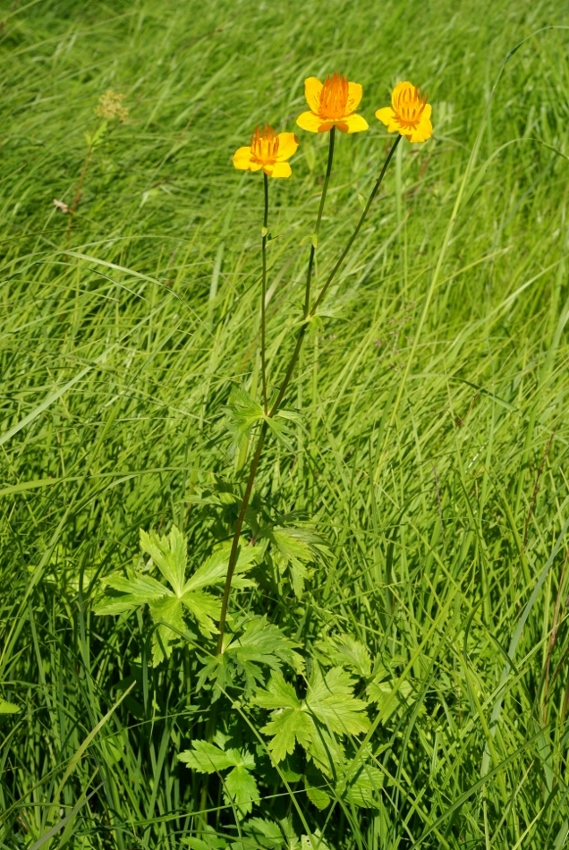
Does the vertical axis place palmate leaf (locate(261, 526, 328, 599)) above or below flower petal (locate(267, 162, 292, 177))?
below

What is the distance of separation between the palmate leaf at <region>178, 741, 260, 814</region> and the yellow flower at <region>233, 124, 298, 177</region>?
39.1 inches

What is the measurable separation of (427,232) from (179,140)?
1.03 m

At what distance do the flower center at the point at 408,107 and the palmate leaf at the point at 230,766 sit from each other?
3.66 feet

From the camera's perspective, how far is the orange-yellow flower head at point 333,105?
4.21 ft

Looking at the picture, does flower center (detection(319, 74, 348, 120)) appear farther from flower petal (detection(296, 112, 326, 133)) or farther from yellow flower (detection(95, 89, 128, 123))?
yellow flower (detection(95, 89, 128, 123))

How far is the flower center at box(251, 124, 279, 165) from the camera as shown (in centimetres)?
131

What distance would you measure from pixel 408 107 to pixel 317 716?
1.04 metres

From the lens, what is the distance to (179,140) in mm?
3242

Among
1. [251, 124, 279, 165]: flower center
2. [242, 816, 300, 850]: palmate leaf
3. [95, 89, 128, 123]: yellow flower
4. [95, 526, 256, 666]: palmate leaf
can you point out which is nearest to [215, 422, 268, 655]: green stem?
[95, 526, 256, 666]: palmate leaf

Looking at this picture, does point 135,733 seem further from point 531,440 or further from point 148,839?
point 531,440

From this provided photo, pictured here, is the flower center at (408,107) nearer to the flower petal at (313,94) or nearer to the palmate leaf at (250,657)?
the flower petal at (313,94)

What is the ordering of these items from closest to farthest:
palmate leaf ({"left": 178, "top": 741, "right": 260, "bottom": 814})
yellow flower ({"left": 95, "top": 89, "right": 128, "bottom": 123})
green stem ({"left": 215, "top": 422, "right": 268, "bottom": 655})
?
green stem ({"left": 215, "top": 422, "right": 268, "bottom": 655}) < palmate leaf ({"left": 178, "top": 741, "right": 260, "bottom": 814}) < yellow flower ({"left": 95, "top": 89, "right": 128, "bottom": 123})

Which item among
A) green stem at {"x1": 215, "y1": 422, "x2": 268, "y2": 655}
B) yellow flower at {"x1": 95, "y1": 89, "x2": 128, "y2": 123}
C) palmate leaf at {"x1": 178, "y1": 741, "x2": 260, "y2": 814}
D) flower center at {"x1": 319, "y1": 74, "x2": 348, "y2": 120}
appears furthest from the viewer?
yellow flower at {"x1": 95, "y1": 89, "x2": 128, "y2": 123}

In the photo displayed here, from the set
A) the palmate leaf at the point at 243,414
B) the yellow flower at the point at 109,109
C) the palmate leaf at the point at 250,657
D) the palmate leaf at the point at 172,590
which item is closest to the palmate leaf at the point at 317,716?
the palmate leaf at the point at 250,657
